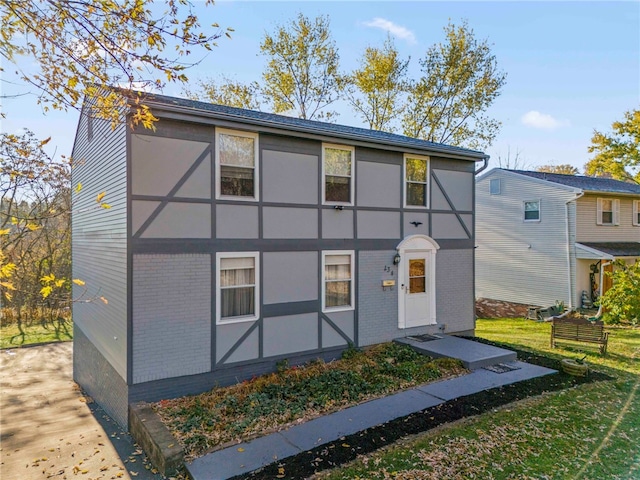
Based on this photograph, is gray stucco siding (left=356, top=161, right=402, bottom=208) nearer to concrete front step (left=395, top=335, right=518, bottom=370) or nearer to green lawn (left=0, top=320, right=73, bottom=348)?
concrete front step (left=395, top=335, right=518, bottom=370)

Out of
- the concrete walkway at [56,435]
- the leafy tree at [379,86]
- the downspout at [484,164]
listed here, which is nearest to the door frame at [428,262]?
the downspout at [484,164]

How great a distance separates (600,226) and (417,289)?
12729 millimetres

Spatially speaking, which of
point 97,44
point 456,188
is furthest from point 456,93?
point 97,44

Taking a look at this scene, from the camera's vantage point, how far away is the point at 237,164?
826 cm

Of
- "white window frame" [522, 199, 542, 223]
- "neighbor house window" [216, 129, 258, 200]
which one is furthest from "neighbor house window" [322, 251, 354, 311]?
"white window frame" [522, 199, 542, 223]

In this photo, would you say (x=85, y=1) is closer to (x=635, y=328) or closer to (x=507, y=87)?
(x=635, y=328)

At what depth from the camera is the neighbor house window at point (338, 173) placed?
9.42 metres

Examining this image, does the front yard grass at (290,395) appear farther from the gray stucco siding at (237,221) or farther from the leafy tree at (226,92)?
the leafy tree at (226,92)

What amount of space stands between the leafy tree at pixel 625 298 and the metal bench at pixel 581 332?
11.7 ft

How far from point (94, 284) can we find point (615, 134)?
27997 mm

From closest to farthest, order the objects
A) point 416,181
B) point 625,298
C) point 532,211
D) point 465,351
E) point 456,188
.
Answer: point 465,351
point 416,181
point 456,188
point 625,298
point 532,211

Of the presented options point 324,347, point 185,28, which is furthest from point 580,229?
point 185,28

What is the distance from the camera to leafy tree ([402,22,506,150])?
2172cm

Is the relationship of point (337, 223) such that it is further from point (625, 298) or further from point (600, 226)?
point (600, 226)
